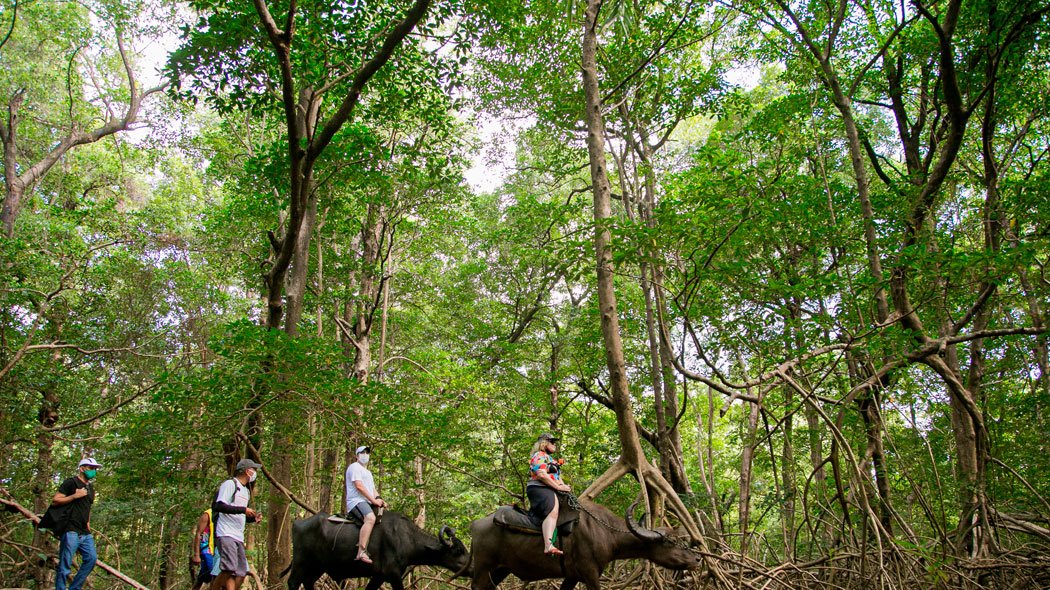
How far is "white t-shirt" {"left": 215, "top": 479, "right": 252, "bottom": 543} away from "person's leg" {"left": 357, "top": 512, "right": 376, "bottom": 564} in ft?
4.11

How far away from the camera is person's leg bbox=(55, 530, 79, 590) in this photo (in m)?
6.56

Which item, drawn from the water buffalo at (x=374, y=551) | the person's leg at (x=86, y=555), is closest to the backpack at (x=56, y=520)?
the person's leg at (x=86, y=555)

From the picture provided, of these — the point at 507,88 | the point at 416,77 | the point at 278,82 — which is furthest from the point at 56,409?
the point at 507,88

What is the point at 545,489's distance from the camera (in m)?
6.25

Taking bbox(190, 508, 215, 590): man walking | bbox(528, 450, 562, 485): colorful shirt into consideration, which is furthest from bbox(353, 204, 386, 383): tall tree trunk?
bbox(528, 450, 562, 485): colorful shirt

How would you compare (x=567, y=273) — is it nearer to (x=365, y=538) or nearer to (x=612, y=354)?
(x=612, y=354)

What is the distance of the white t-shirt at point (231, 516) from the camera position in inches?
245

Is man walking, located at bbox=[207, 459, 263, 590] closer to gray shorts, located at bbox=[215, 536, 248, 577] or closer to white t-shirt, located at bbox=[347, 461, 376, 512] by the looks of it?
gray shorts, located at bbox=[215, 536, 248, 577]

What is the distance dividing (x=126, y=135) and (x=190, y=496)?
11.2 meters

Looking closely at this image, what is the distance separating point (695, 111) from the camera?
37.2 ft

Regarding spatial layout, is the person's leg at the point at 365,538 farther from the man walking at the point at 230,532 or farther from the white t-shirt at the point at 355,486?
the man walking at the point at 230,532

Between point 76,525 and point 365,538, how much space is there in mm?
3255

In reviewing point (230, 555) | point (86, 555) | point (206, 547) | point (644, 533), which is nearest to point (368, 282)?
point (86, 555)

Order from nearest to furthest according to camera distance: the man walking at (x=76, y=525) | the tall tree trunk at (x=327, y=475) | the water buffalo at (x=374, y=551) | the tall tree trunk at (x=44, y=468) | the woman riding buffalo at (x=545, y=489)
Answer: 1. the woman riding buffalo at (x=545, y=489)
2. the man walking at (x=76, y=525)
3. the water buffalo at (x=374, y=551)
4. the tall tree trunk at (x=327, y=475)
5. the tall tree trunk at (x=44, y=468)
